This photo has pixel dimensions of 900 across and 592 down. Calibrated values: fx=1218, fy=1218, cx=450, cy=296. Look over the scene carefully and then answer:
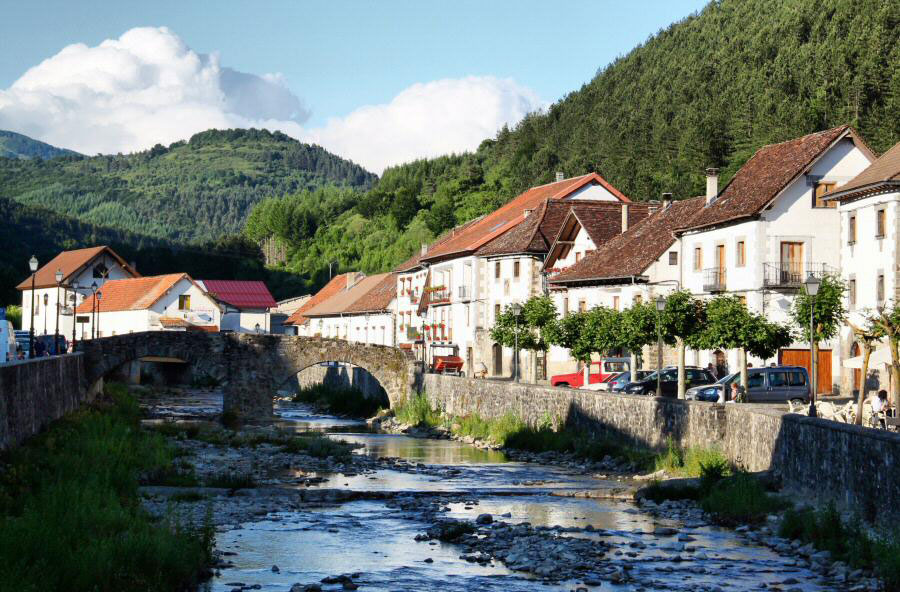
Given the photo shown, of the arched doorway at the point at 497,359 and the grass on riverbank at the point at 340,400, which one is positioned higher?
the arched doorway at the point at 497,359

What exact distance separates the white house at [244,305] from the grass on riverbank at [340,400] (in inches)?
884

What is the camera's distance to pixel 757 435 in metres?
28.0

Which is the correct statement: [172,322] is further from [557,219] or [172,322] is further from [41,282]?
[557,219]

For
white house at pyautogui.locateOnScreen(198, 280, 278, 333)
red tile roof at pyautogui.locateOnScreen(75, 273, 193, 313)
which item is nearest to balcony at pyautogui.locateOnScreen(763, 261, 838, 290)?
red tile roof at pyautogui.locateOnScreen(75, 273, 193, 313)

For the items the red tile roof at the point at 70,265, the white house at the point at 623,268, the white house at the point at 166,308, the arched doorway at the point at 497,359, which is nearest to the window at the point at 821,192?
the white house at the point at 623,268

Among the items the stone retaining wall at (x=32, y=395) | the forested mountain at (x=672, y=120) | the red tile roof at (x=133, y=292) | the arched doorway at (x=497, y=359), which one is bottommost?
the stone retaining wall at (x=32, y=395)

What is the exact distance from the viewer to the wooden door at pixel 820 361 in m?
51.0

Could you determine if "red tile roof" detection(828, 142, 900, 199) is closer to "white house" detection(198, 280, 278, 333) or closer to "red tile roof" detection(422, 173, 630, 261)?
"red tile roof" detection(422, 173, 630, 261)

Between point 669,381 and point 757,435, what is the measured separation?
64.3 ft

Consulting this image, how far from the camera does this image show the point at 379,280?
10356 centimetres

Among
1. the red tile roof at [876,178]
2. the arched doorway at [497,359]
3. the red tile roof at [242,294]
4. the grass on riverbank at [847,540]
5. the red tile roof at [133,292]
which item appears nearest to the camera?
the grass on riverbank at [847,540]

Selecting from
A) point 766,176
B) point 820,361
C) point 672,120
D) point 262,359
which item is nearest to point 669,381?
point 820,361

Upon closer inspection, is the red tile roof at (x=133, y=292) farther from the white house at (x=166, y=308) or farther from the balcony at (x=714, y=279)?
the balcony at (x=714, y=279)

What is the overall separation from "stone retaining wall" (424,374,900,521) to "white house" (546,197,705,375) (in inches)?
511
